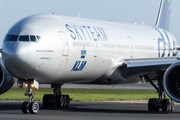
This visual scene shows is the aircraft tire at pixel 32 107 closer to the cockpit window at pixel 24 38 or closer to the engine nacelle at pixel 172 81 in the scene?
the cockpit window at pixel 24 38

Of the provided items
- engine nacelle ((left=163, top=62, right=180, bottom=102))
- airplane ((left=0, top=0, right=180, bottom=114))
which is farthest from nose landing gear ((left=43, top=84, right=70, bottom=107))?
engine nacelle ((left=163, top=62, right=180, bottom=102))

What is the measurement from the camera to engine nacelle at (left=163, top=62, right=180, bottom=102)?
18.2 metres

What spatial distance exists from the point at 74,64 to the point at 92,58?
1323mm

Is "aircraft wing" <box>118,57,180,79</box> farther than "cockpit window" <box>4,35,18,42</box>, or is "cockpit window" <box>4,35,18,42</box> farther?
"aircraft wing" <box>118,57,180,79</box>

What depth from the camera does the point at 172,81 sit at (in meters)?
18.9

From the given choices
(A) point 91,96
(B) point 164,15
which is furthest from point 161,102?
(A) point 91,96

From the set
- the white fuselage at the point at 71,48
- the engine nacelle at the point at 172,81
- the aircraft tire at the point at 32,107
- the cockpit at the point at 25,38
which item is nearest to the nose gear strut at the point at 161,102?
the engine nacelle at the point at 172,81

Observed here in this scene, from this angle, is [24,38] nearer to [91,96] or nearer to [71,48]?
[71,48]

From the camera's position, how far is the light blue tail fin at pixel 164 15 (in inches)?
1168

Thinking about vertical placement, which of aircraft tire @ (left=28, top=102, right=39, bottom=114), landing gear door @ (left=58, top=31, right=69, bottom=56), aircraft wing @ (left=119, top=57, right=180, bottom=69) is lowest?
aircraft tire @ (left=28, top=102, right=39, bottom=114)

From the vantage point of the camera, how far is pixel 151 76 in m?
22.4

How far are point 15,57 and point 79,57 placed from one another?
3443 mm

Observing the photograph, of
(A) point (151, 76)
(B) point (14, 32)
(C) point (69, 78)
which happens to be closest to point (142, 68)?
(A) point (151, 76)

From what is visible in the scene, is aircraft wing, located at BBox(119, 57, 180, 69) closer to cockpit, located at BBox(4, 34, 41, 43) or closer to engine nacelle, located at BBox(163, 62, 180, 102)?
engine nacelle, located at BBox(163, 62, 180, 102)
